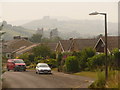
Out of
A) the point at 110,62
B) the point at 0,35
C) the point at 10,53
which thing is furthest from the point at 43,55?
the point at 0,35

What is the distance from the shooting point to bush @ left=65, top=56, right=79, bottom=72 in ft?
138

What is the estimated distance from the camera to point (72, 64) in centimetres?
4222

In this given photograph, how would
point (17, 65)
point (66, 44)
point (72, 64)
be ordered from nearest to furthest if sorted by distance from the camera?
point (72, 64)
point (17, 65)
point (66, 44)

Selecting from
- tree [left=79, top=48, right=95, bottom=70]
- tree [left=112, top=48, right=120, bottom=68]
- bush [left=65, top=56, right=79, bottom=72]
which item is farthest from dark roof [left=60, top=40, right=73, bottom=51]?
tree [left=112, top=48, right=120, bottom=68]

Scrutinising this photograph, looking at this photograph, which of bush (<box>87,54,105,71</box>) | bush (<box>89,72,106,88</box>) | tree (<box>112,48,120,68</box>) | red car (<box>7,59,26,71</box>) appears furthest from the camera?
red car (<box>7,59,26,71</box>)

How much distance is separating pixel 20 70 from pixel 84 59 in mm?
11060

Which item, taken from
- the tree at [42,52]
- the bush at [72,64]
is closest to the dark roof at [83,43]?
the tree at [42,52]

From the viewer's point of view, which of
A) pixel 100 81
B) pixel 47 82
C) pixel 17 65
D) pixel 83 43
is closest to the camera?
pixel 100 81

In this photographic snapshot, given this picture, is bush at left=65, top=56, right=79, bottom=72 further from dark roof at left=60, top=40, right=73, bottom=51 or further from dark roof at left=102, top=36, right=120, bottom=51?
dark roof at left=60, top=40, right=73, bottom=51

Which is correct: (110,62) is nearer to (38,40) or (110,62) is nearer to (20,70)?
(20,70)

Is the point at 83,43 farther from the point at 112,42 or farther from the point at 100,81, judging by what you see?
the point at 100,81

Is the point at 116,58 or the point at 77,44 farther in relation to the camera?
the point at 77,44

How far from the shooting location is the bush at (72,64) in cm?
4209

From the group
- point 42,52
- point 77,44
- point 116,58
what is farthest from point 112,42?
point 42,52
